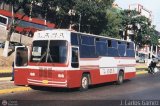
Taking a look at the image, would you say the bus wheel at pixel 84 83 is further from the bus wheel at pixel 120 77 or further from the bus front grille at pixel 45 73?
the bus wheel at pixel 120 77

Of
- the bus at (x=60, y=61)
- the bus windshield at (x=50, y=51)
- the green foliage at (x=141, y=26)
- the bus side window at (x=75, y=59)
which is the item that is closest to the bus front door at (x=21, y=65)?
the bus at (x=60, y=61)

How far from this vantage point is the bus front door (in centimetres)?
1808

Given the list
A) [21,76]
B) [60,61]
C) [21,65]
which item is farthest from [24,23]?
[60,61]

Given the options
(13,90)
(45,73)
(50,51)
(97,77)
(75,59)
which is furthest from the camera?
(97,77)

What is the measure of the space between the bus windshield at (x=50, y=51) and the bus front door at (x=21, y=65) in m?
0.44

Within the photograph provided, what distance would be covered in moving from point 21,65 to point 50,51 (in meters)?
1.73

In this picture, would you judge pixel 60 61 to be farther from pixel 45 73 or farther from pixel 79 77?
pixel 79 77

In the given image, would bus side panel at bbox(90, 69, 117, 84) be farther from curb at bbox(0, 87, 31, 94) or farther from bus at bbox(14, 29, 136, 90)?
curb at bbox(0, 87, 31, 94)

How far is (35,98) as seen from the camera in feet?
48.9

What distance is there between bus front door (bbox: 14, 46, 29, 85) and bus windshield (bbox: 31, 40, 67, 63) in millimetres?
441

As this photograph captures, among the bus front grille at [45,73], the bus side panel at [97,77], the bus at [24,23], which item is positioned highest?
the bus at [24,23]

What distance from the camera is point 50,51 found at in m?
17.6

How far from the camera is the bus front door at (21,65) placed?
59.3 ft

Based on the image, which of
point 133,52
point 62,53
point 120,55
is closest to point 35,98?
point 62,53
